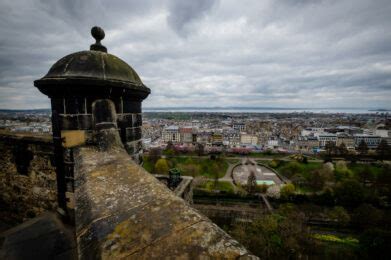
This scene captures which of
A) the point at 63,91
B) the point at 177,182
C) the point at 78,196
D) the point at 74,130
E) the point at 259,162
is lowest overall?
the point at 259,162

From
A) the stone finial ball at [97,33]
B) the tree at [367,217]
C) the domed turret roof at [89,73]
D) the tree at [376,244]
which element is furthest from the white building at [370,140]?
the stone finial ball at [97,33]

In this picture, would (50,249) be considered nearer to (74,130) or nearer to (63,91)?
(74,130)

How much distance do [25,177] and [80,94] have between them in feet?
9.20

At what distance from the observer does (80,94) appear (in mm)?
3236

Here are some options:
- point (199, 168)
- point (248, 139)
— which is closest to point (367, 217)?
point (199, 168)

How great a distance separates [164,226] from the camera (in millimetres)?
1229

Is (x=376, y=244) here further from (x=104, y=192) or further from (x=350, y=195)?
(x=104, y=192)

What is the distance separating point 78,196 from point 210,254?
129 centimetres

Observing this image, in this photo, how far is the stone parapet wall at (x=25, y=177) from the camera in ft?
13.6

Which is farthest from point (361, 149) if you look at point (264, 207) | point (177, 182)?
point (177, 182)

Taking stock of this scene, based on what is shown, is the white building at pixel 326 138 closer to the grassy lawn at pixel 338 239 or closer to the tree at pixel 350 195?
the tree at pixel 350 195

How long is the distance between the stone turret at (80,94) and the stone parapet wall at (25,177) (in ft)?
1.98

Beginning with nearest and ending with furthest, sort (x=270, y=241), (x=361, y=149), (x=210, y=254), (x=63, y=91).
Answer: (x=210, y=254) < (x=63, y=91) < (x=270, y=241) < (x=361, y=149)

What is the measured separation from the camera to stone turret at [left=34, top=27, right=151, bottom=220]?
316 centimetres
